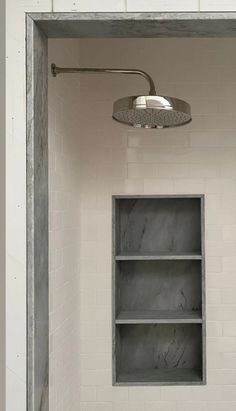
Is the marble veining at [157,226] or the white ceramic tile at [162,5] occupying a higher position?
the white ceramic tile at [162,5]

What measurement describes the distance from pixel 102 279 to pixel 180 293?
1.64 feet

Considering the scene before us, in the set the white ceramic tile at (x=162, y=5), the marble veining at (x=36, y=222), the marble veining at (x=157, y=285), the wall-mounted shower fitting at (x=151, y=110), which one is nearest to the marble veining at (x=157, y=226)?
the marble veining at (x=157, y=285)

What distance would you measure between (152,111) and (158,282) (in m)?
1.31

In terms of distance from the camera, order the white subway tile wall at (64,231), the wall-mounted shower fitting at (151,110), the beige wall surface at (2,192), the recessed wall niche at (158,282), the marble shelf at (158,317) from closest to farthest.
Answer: the beige wall surface at (2,192) < the wall-mounted shower fitting at (151,110) < the white subway tile wall at (64,231) < the marble shelf at (158,317) < the recessed wall niche at (158,282)

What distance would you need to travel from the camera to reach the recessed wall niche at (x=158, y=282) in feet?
8.95

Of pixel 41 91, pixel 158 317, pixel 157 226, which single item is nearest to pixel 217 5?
pixel 41 91

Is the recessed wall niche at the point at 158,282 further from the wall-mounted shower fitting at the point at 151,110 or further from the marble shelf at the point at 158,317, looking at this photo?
the wall-mounted shower fitting at the point at 151,110

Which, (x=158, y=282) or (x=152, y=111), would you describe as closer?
(x=152, y=111)

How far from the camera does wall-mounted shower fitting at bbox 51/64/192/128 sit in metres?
1.61

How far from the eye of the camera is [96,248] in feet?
8.46

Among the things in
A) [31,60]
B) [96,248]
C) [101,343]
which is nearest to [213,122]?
[96,248]

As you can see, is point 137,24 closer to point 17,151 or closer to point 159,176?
point 17,151

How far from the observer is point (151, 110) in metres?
1.70

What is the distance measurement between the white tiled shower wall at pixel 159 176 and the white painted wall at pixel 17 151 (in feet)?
4.30
